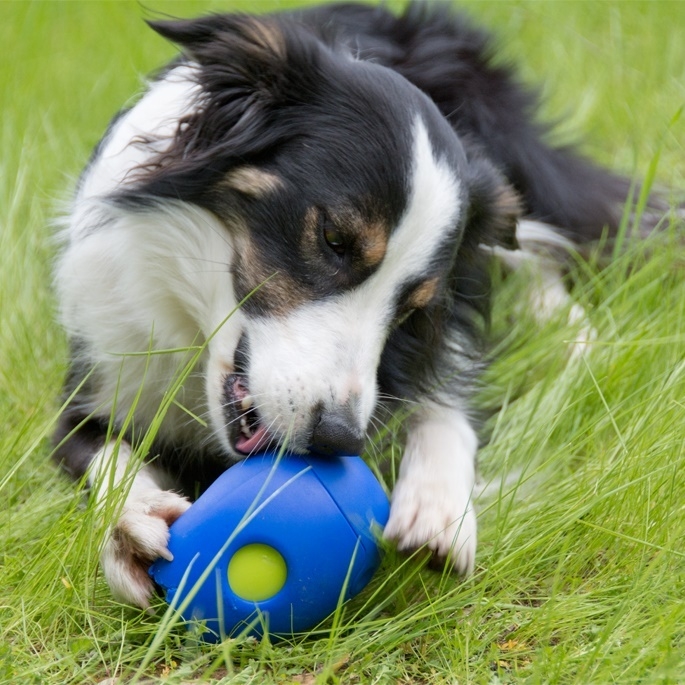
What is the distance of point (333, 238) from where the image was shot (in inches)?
98.7

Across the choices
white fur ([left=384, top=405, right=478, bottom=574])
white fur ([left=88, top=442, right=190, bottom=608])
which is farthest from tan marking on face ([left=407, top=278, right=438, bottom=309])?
white fur ([left=88, top=442, right=190, bottom=608])

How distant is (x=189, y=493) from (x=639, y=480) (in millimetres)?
1290

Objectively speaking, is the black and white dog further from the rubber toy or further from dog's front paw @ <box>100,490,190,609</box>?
the rubber toy

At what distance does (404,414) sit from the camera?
2.96 m

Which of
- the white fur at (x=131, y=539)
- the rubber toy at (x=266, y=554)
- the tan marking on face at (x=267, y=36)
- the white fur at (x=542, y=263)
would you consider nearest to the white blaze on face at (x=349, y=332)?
the rubber toy at (x=266, y=554)

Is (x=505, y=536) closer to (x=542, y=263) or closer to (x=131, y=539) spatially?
(x=131, y=539)

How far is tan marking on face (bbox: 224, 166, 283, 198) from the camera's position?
261 centimetres

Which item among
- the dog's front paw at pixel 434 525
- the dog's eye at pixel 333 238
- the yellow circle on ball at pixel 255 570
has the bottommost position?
the dog's front paw at pixel 434 525

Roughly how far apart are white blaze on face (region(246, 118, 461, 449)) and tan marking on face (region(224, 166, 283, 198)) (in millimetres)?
350

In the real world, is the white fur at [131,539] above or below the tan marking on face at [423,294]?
below

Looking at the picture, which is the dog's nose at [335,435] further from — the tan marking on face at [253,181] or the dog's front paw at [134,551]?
the tan marking on face at [253,181]

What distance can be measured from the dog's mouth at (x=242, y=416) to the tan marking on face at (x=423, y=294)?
505mm

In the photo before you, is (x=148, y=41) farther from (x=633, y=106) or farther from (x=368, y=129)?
(x=368, y=129)

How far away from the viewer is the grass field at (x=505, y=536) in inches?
85.0
